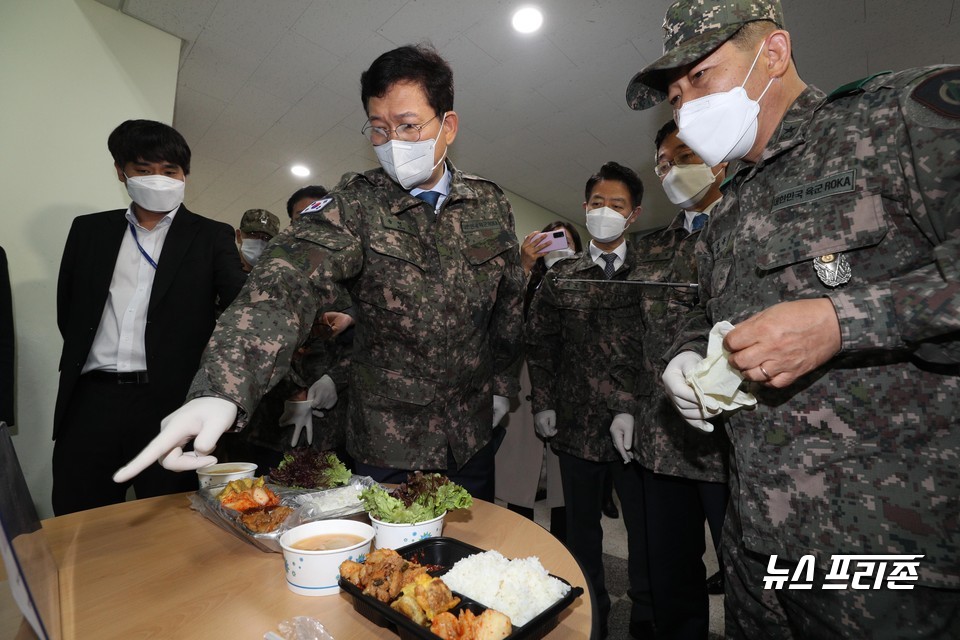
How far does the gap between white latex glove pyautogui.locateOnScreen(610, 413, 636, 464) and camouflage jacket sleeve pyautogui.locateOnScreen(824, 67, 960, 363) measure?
1270 millimetres

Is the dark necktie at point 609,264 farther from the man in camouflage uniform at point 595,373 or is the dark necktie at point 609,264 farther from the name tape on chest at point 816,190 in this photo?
the name tape on chest at point 816,190

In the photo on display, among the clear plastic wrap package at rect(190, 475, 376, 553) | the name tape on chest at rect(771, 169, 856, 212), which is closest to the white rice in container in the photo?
the clear plastic wrap package at rect(190, 475, 376, 553)

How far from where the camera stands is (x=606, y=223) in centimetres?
Answer: 223

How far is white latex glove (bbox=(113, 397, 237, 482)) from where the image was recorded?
2.57 ft

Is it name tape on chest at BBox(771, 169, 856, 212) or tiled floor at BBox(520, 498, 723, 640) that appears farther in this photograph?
tiled floor at BBox(520, 498, 723, 640)

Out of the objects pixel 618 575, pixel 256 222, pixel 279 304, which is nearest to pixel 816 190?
pixel 279 304

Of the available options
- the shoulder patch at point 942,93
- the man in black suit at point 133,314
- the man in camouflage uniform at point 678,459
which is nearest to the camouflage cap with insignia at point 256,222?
the man in black suit at point 133,314

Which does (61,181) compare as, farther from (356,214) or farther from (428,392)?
(428,392)

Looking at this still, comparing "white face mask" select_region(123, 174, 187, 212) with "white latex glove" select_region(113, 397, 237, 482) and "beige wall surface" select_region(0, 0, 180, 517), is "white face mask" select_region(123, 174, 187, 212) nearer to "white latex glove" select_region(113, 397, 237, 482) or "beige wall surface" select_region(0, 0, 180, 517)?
"beige wall surface" select_region(0, 0, 180, 517)

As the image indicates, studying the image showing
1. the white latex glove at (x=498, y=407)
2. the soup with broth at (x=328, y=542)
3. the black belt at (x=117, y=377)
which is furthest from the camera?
the white latex glove at (x=498, y=407)

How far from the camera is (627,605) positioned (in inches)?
91.0

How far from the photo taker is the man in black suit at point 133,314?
1653mm

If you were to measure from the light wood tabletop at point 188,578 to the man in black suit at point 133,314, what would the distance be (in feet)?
2.02

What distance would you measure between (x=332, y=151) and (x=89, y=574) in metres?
4.82
